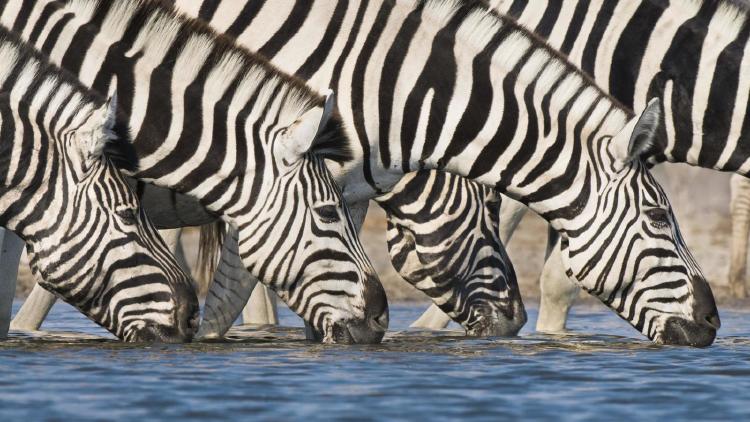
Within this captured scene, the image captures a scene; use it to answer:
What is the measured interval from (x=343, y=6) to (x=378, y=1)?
8.6 inches

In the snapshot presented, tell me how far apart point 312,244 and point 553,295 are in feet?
11.0

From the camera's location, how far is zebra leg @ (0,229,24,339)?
31.6ft

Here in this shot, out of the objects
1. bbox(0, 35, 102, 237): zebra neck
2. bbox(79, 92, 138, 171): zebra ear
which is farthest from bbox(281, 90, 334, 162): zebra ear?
bbox(0, 35, 102, 237): zebra neck

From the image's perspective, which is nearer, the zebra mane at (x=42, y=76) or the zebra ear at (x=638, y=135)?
the zebra mane at (x=42, y=76)

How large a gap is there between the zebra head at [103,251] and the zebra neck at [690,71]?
3279 millimetres

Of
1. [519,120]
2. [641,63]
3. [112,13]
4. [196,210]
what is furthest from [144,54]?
[641,63]

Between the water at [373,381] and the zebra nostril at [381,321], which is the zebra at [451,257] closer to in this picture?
the water at [373,381]

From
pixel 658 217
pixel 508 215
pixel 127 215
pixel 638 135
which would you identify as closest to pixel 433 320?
pixel 508 215

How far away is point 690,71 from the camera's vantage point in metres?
10.3

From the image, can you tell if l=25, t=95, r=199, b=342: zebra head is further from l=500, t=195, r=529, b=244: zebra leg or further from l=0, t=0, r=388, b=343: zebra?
l=500, t=195, r=529, b=244: zebra leg

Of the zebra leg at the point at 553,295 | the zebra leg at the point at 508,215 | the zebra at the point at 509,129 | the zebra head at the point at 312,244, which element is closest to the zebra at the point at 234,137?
the zebra head at the point at 312,244

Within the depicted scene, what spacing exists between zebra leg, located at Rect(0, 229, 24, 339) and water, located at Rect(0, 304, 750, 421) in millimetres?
150

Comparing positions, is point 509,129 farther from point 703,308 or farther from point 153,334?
point 153,334

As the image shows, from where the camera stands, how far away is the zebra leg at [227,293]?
1006 centimetres
